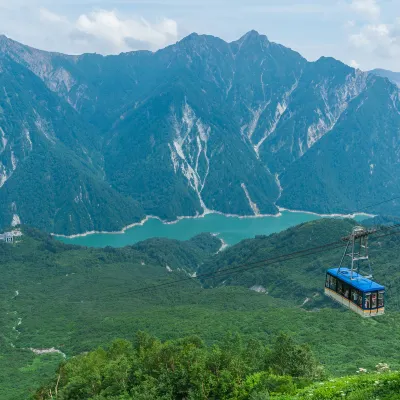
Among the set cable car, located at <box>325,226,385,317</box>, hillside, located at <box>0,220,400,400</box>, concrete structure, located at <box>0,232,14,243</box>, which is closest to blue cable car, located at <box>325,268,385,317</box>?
cable car, located at <box>325,226,385,317</box>

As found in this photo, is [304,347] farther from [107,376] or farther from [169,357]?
A: [107,376]

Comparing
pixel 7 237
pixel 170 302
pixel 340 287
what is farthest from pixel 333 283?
pixel 7 237

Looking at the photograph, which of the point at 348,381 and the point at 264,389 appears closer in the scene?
the point at 348,381

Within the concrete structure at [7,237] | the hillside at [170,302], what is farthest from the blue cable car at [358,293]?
the concrete structure at [7,237]

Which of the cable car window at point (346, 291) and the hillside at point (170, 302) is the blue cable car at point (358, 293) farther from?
the hillside at point (170, 302)

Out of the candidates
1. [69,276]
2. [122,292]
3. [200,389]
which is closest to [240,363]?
[200,389]
